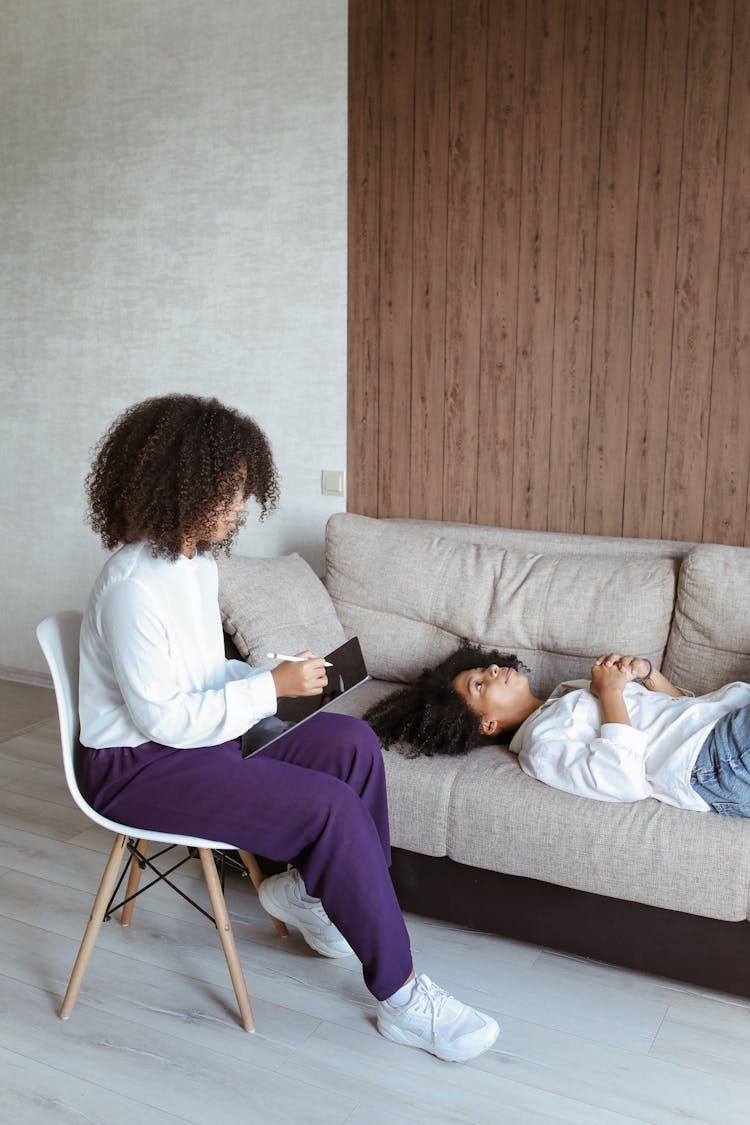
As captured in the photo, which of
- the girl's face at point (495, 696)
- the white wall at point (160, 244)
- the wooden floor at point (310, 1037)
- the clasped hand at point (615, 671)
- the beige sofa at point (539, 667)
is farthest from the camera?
the white wall at point (160, 244)

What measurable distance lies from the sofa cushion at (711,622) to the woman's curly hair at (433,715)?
0.41 meters

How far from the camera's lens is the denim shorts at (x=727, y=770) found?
6.10 ft

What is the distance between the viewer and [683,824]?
1854mm

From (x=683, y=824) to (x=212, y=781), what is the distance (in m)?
0.89

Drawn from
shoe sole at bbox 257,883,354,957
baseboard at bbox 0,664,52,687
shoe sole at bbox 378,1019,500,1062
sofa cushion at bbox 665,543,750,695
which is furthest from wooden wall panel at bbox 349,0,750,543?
baseboard at bbox 0,664,52,687

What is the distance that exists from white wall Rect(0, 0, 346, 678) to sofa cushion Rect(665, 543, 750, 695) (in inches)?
48.4

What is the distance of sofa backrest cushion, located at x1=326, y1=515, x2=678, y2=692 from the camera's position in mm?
2393

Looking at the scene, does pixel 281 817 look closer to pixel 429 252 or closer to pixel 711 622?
pixel 711 622

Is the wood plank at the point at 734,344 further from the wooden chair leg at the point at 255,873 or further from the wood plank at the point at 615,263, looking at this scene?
the wooden chair leg at the point at 255,873

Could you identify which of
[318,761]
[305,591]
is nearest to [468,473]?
[305,591]

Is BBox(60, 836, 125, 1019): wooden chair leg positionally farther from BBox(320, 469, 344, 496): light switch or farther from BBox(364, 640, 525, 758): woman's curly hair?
BBox(320, 469, 344, 496): light switch

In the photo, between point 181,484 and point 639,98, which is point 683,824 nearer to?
point 181,484

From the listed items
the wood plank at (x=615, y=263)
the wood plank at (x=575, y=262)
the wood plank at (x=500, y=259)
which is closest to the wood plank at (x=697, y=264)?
the wood plank at (x=615, y=263)

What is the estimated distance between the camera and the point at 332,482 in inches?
123
